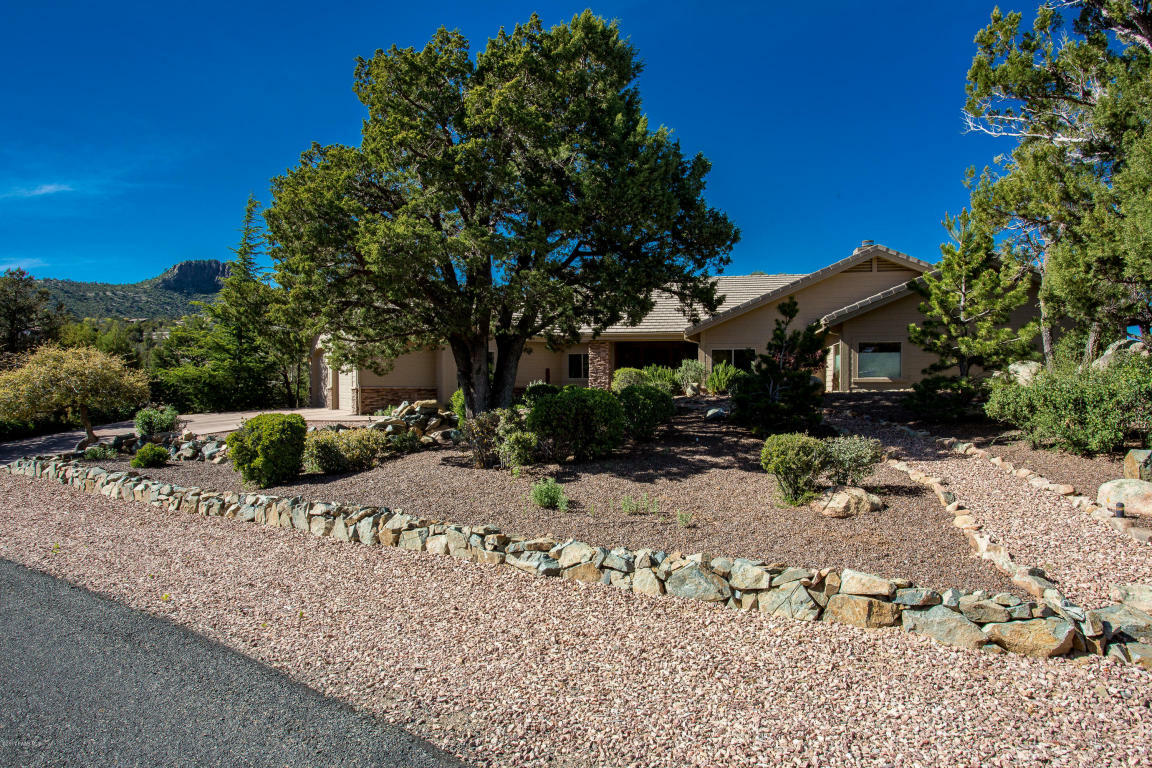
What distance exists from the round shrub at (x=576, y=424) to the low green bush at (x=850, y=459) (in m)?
3.35

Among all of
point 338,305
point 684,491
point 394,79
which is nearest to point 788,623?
point 684,491

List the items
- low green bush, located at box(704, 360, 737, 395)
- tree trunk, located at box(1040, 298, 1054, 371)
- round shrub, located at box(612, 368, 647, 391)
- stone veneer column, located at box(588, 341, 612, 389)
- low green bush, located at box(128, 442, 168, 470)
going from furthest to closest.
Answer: stone veneer column, located at box(588, 341, 612, 389), round shrub, located at box(612, 368, 647, 391), low green bush, located at box(704, 360, 737, 395), low green bush, located at box(128, 442, 168, 470), tree trunk, located at box(1040, 298, 1054, 371)

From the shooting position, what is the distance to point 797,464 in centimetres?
650

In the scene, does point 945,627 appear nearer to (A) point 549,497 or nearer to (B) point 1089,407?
(A) point 549,497

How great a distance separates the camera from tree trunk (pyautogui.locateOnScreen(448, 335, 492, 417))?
36.9ft

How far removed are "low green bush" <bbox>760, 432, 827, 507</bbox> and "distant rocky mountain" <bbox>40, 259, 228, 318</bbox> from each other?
40858mm

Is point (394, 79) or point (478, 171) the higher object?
point (394, 79)

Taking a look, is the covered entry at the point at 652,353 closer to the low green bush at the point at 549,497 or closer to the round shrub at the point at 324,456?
the round shrub at the point at 324,456

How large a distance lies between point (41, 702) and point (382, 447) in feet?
23.3

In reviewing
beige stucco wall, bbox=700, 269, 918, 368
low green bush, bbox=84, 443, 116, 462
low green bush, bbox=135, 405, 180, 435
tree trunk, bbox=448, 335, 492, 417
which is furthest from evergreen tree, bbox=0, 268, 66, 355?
beige stucco wall, bbox=700, 269, 918, 368

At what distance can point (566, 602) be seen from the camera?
4.61m

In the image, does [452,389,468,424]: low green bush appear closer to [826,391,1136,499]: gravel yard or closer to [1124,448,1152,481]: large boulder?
[826,391,1136,499]: gravel yard

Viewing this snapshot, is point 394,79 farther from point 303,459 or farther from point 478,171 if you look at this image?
point 303,459

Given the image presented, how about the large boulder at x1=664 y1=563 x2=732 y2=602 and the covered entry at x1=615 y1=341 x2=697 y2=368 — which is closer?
the large boulder at x1=664 y1=563 x2=732 y2=602
